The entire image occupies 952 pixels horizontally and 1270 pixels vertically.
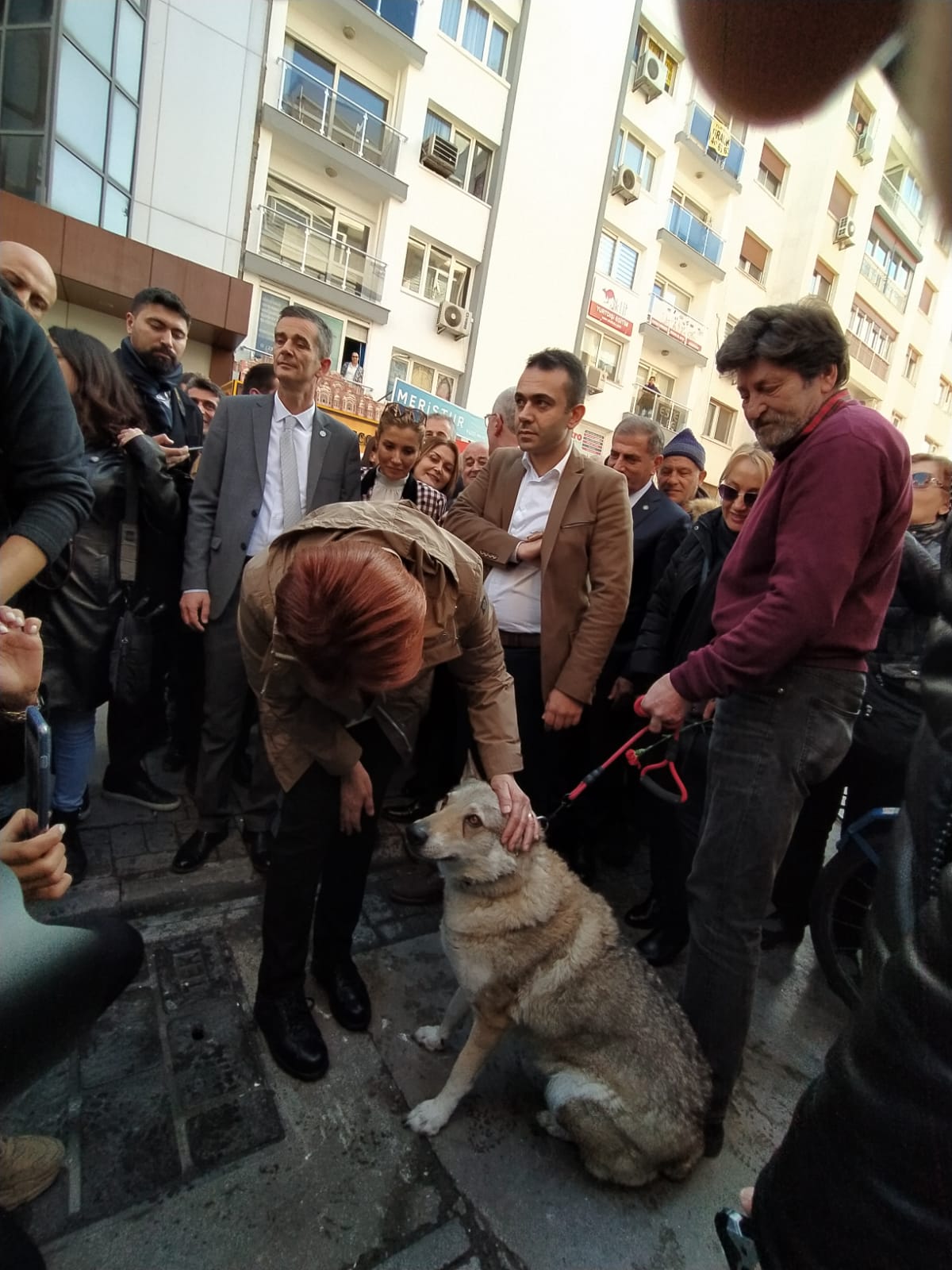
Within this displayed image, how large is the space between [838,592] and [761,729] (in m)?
0.48

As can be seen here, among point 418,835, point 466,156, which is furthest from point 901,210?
point 466,156

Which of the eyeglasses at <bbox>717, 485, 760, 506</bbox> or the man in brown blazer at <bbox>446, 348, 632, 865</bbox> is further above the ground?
the eyeglasses at <bbox>717, 485, 760, 506</bbox>

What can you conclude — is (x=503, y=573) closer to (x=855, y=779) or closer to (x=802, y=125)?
(x=855, y=779)

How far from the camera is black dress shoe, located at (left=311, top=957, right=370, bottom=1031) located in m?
2.27

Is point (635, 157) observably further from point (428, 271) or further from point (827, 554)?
point (428, 271)

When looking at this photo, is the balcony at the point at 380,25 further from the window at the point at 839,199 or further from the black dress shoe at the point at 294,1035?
the black dress shoe at the point at 294,1035

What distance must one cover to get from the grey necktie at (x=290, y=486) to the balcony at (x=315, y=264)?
36.9 feet

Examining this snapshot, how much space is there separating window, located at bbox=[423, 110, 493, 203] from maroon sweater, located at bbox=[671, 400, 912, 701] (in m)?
16.2

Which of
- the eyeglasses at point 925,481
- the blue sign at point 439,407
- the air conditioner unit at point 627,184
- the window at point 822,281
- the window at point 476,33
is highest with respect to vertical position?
the window at point 476,33

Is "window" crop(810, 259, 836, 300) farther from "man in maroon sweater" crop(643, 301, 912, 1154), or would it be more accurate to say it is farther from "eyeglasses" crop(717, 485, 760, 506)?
"eyeglasses" crop(717, 485, 760, 506)

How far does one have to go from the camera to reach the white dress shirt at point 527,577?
3035 mm

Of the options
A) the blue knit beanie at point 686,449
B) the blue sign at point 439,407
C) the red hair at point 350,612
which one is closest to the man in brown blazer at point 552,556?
the red hair at point 350,612

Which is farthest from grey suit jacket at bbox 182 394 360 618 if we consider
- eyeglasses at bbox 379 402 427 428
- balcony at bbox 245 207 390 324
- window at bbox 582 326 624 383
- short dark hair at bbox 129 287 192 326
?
window at bbox 582 326 624 383

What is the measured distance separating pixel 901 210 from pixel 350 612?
3.73ft
